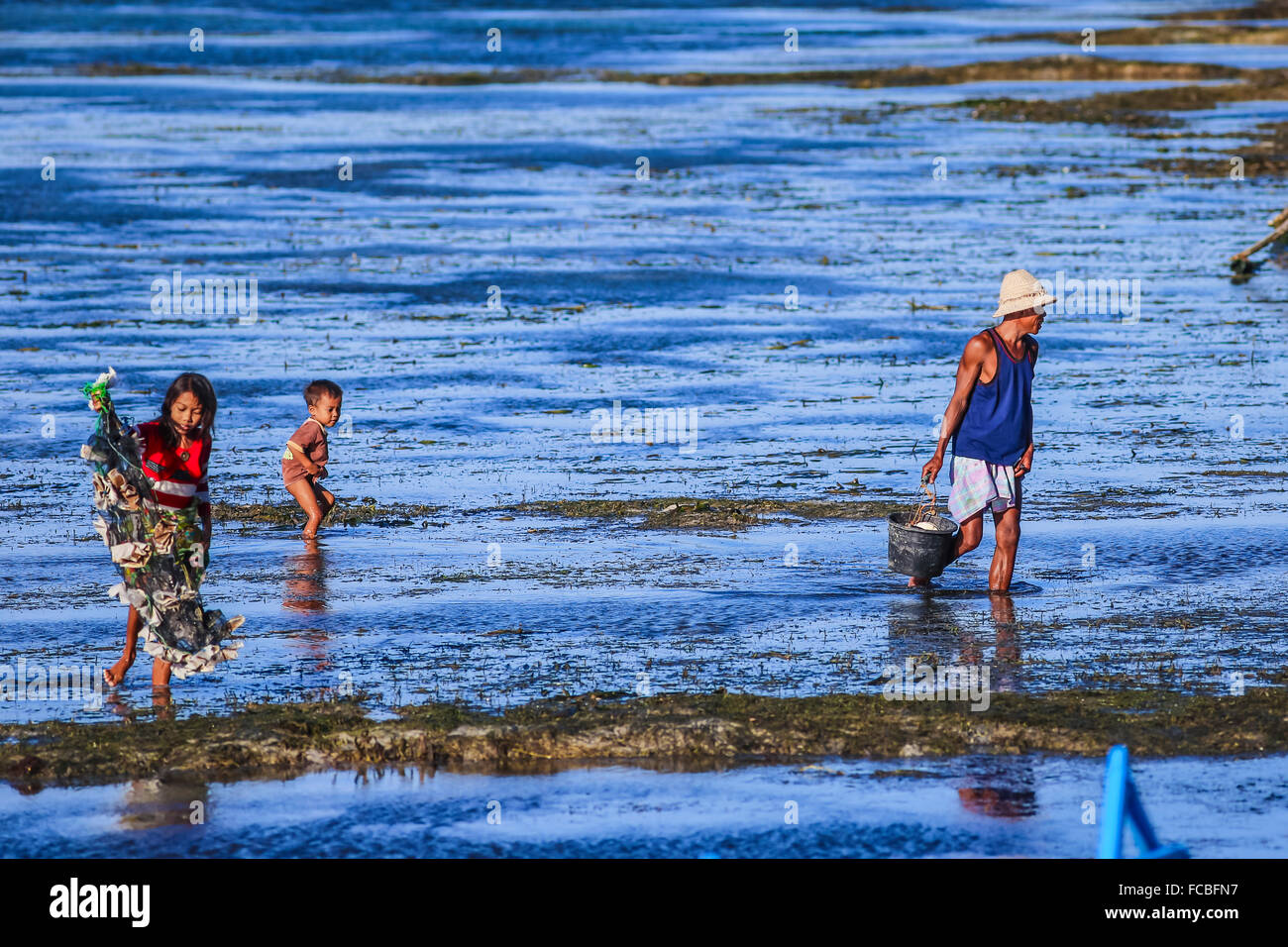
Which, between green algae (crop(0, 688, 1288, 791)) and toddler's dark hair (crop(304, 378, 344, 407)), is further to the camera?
toddler's dark hair (crop(304, 378, 344, 407))

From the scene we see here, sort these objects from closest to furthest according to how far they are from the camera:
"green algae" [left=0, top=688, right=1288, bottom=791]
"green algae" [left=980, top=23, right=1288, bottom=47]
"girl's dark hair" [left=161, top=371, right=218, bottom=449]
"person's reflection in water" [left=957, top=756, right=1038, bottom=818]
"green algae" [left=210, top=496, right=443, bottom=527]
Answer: "person's reflection in water" [left=957, top=756, right=1038, bottom=818] → "green algae" [left=0, top=688, right=1288, bottom=791] → "girl's dark hair" [left=161, top=371, right=218, bottom=449] → "green algae" [left=210, top=496, right=443, bottom=527] → "green algae" [left=980, top=23, right=1288, bottom=47]

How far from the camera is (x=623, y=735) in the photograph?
7039 mm

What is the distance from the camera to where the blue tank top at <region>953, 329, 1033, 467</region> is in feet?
30.1

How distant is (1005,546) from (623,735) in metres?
2.90

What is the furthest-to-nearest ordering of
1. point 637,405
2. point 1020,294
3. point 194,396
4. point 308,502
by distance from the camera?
1. point 637,405
2. point 308,502
3. point 1020,294
4. point 194,396

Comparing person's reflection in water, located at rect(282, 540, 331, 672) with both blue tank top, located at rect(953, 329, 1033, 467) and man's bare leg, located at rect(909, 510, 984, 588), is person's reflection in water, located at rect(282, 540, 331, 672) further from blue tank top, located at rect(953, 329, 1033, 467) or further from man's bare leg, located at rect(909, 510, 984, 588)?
blue tank top, located at rect(953, 329, 1033, 467)

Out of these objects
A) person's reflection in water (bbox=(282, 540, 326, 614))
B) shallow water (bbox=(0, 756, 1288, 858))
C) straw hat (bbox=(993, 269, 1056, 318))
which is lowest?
shallow water (bbox=(0, 756, 1288, 858))

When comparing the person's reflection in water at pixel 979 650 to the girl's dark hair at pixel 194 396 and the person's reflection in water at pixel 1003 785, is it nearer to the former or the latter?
the person's reflection in water at pixel 1003 785

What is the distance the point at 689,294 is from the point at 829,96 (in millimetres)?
24117

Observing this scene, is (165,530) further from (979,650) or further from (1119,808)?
(1119,808)

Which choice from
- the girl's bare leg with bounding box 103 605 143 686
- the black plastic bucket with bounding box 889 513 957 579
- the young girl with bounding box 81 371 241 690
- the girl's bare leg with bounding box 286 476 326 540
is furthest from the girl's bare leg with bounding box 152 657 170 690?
the black plastic bucket with bounding box 889 513 957 579

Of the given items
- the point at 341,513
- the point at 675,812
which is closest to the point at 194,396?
the point at 675,812

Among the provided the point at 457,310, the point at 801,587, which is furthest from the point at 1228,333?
the point at 801,587
